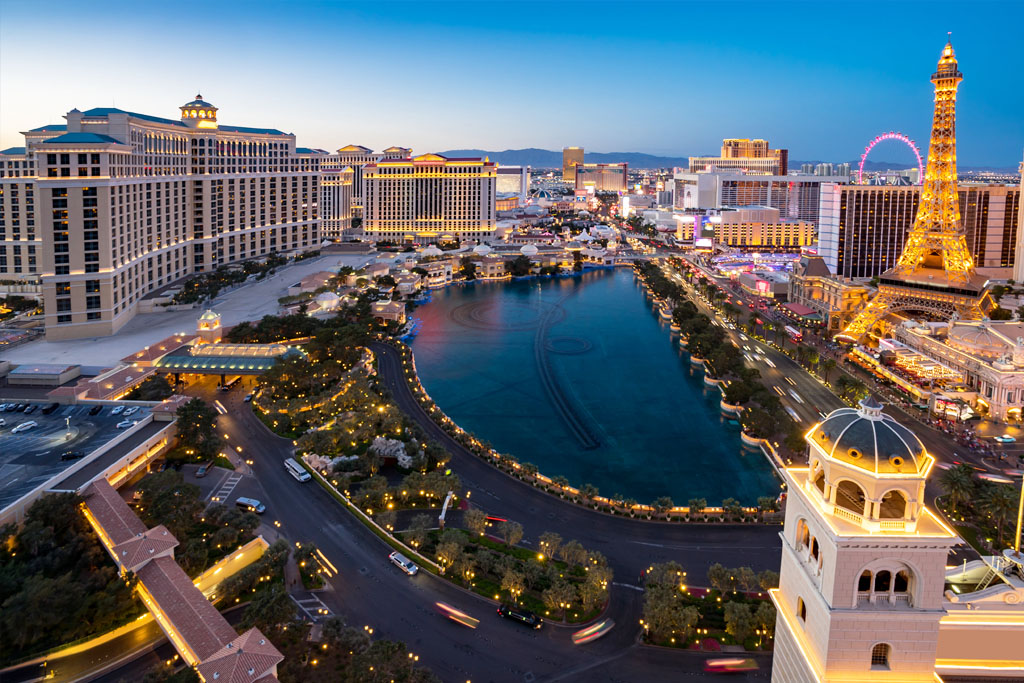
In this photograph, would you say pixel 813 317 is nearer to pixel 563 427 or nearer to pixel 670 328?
pixel 670 328

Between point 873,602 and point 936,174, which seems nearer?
point 873,602

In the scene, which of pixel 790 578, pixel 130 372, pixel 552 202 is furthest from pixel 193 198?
pixel 552 202

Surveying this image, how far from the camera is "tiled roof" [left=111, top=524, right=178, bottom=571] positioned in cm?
1620

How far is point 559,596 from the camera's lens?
53.1 feet

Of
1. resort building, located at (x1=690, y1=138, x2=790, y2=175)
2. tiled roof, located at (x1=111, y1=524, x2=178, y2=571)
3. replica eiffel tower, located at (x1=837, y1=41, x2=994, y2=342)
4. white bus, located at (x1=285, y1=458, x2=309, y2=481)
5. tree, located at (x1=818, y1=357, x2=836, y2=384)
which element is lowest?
white bus, located at (x1=285, y1=458, x2=309, y2=481)

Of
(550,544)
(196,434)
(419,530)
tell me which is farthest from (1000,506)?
(196,434)

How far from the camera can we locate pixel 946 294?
39844mm

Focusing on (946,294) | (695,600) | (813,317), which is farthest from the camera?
(813,317)

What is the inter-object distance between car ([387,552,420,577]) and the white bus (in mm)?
6040

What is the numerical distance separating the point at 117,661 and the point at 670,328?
42.6m

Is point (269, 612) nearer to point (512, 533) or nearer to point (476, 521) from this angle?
point (476, 521)

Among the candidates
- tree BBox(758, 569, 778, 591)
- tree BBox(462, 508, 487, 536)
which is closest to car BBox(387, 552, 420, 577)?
tree BBox(462, 508, 487, 536)

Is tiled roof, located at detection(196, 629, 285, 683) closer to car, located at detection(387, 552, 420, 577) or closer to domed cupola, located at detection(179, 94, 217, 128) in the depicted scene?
car, located at detection(387, 552, 420, 577)

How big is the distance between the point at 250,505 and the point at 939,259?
4258cm
